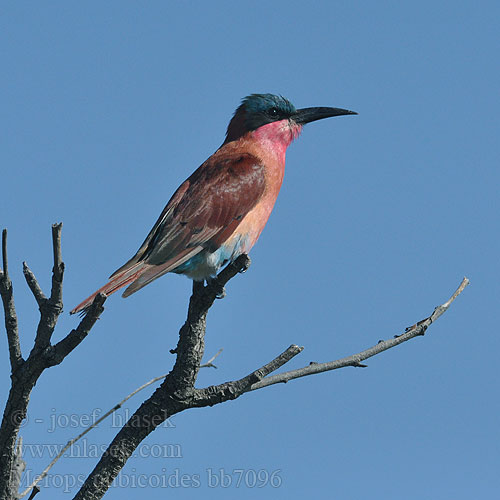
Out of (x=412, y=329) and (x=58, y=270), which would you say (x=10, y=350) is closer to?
(x=58, y=270)

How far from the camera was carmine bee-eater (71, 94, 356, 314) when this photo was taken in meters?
4.79

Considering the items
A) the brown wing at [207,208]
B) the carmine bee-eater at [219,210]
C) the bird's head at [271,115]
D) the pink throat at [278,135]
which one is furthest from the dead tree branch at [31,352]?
the bird's head at [271,115]

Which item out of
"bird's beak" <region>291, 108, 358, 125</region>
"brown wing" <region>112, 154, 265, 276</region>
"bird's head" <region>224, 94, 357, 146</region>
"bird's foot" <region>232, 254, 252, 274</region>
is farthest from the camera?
"bird's beak" <region>291, 108, 358, 125</region>

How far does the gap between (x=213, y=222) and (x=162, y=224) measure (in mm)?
355

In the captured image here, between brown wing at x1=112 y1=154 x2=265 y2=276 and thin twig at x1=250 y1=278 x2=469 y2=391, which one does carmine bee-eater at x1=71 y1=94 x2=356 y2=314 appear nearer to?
brown wing at x1=112 y1=154 x2=265 y2=276

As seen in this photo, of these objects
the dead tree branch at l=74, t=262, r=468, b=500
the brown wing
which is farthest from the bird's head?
the dead tree branch at l=74, t=262, r=468, b=500

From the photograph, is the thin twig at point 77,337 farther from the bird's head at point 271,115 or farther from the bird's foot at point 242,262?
the bird's head at point 271,115

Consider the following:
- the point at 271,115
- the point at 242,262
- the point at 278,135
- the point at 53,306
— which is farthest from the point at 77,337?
the point at 271,115

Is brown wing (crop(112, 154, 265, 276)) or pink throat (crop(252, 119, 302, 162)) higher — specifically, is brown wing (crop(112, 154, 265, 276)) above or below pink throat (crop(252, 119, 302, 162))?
below

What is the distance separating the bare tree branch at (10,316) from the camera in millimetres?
2953

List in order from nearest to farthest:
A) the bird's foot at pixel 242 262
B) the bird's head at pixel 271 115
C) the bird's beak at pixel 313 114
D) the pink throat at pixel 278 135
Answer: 1. the bird's foot at pixel 242 262
2. the pink throat at pixel 278 135
3. the bird's head at pixel 271 115
4. the bird's beak at pixel 313 114

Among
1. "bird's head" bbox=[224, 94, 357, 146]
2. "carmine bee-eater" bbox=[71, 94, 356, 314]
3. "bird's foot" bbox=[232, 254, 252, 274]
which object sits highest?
"bird's head" bbox=[224, 94, 357, 146]

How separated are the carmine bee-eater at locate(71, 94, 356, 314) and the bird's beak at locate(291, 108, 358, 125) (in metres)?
0.14

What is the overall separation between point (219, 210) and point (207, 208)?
8cm
